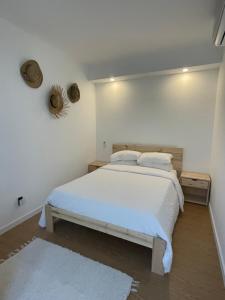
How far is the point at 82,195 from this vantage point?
2.13m

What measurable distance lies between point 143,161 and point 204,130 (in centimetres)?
123

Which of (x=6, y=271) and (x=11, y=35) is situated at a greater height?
(x=11, y=35)

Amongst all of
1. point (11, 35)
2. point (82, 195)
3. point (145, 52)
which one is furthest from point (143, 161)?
point (11, 35)

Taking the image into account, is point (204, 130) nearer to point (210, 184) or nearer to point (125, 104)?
point (210, 184)

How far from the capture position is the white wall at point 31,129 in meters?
2.28

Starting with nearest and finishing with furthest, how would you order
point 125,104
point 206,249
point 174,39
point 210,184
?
point 206,249 → point 174,39 → point 210,184 → point 125,104

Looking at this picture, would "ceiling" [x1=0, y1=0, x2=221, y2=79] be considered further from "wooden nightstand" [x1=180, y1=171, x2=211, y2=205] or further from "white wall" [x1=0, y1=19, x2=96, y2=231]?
"wooden nightstand" [x1=180, y1=171, x2=211, y2=205]

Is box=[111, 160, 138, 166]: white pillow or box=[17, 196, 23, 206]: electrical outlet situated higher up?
box=[111, 160, 138, 166]: white pillow

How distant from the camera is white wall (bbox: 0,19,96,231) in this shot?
228 cm

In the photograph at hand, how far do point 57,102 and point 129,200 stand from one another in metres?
1.99

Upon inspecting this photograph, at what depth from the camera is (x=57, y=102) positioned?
2.95 m

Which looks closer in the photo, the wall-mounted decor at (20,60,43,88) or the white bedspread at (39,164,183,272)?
the white bedspread at (39,164,183,272)

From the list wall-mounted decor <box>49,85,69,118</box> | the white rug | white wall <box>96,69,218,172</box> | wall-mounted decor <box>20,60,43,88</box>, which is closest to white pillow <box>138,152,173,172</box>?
white wall <box>96,69,218,172</box>

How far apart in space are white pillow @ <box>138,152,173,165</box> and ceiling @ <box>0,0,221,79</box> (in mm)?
1542
